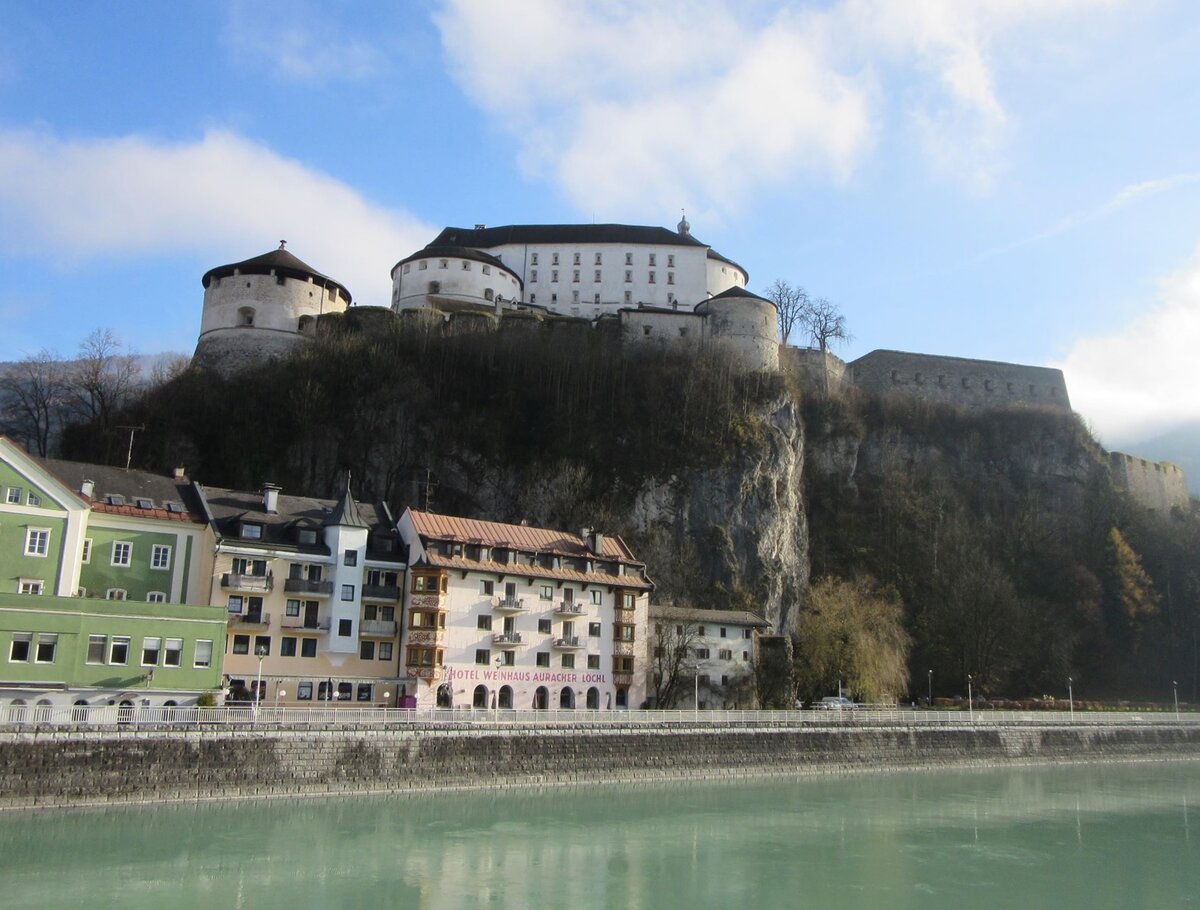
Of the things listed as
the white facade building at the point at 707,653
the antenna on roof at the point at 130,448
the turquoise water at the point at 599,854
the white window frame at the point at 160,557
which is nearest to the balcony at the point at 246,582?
the white window frame at the point at 160,557

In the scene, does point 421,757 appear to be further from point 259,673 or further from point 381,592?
point 381,592

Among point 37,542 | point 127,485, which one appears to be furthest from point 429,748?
point 127,485

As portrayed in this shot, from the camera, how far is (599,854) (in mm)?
26969

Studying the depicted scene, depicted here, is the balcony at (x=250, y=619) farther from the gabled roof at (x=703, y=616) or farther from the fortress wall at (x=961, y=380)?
the fortress wall at (x=961, y=380)

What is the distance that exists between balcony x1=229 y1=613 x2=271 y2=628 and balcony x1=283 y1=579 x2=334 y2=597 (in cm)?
132

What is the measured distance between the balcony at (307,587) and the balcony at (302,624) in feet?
3.35

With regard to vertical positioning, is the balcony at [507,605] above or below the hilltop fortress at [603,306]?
below

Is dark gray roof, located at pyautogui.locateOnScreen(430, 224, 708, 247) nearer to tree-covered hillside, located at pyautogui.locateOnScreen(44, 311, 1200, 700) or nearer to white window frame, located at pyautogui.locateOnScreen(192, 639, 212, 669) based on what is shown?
tree-covered hillside, located at pyautogui.locateOnScreen(44, 311, 1200, 700)

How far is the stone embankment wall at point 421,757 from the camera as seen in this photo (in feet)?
89.4

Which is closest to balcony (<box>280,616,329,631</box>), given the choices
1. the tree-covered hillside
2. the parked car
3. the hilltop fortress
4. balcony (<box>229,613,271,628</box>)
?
balcony (<box>229,613,271,628</box>)

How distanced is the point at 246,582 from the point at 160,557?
360cm

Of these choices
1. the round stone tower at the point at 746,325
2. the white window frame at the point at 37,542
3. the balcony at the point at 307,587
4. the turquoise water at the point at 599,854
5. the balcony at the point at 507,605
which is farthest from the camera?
the round stone tower at the point at 746,325

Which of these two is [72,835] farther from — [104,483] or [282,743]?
[104,483]

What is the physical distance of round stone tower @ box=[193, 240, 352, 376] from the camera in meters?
67.8
